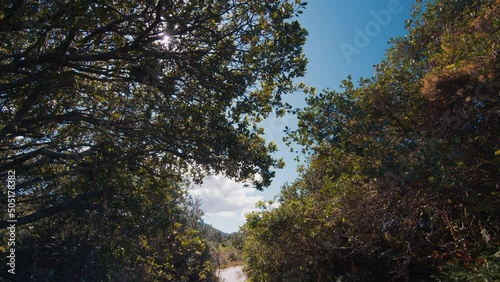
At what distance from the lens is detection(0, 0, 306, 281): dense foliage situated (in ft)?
18.9

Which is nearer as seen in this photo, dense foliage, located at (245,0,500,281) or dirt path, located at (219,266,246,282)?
dense foliage, located at (245,0,500,281)

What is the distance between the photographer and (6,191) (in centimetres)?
710

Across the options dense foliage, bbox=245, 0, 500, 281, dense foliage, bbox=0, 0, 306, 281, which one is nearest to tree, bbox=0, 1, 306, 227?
dense foliage, bbox=0, 0, 306, 281

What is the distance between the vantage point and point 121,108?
8.42 m

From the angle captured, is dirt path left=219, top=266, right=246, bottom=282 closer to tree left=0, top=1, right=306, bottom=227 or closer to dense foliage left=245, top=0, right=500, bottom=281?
dense foliage left=245, top=0, right=500, bottom=281

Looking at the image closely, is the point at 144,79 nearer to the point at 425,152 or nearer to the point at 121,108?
the point at 121,108

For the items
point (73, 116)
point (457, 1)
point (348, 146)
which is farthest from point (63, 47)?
point (457, 1)

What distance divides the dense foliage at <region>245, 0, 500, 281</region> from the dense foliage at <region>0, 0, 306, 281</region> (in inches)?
65.6

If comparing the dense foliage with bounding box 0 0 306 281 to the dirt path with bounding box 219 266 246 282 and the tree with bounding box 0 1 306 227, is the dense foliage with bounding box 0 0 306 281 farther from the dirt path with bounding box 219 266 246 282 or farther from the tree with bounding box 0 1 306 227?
the dirt path with bounding box 219 266 246 282

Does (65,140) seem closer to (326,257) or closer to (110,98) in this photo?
(110,98)

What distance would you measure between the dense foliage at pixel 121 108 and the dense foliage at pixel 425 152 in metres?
1.67

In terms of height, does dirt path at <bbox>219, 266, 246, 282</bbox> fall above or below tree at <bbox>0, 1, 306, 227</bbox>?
below

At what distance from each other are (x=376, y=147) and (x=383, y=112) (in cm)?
156

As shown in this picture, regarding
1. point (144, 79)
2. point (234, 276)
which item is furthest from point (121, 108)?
point (234, 276)
